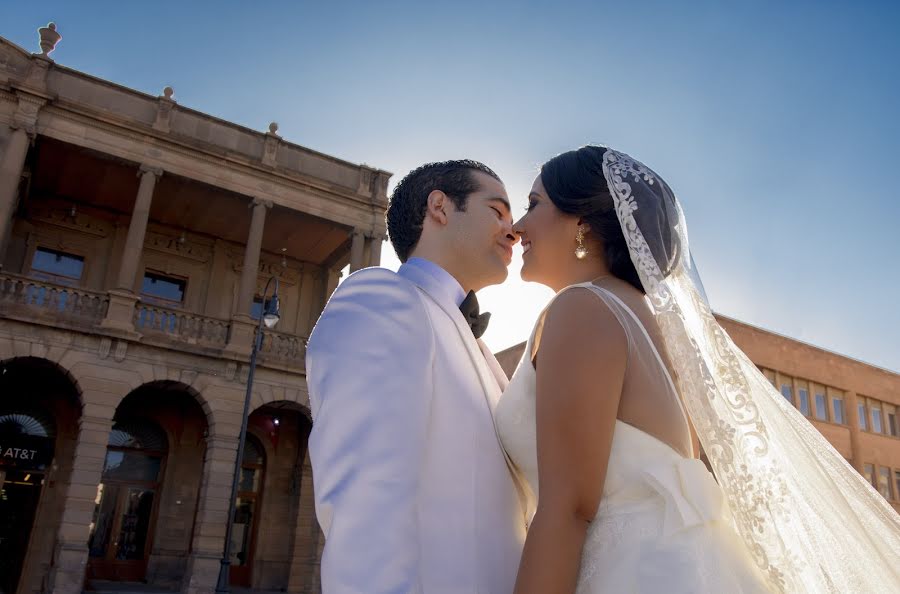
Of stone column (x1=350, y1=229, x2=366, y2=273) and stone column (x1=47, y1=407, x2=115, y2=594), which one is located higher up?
stone column (x1=350, y1=229, x2=366, y2=273)

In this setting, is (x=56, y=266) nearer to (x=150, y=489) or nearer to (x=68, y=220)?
(x=68, y=220)

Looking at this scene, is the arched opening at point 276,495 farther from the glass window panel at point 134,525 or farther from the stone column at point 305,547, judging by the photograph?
the glass window panel at point 134,525

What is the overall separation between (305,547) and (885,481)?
26.3 metres

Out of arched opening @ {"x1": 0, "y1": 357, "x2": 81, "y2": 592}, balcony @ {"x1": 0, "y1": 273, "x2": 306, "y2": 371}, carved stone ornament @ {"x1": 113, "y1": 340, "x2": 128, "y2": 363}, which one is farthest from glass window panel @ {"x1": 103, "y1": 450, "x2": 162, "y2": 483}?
balcony @ {"x1": 0, "y1": 273, "x2": 306, "y2": 371}

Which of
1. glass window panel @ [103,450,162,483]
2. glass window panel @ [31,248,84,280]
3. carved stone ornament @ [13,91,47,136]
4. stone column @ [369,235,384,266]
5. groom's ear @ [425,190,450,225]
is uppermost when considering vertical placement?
carved stone ornament @ [13,91,47,136]

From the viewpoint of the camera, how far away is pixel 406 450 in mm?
1697

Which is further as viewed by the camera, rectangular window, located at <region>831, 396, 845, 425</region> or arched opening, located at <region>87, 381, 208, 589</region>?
rectangular window, located at <region>831, 396, 845, 425</region>

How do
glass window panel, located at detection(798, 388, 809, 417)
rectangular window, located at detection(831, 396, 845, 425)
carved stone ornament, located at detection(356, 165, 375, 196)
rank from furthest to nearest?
rectangular window, located at detection(831, 396, 845, 425)
glass window panel, located at detection(798, 388, 809, 417)
carved stone ornament, located at detection(356, 165, 375, 196)

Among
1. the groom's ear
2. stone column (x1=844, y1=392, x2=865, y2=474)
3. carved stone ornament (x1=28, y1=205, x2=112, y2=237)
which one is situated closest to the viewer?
the groom's ear

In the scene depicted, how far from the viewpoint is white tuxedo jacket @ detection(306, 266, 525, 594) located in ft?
5.23

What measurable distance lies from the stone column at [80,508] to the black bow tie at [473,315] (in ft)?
52.0

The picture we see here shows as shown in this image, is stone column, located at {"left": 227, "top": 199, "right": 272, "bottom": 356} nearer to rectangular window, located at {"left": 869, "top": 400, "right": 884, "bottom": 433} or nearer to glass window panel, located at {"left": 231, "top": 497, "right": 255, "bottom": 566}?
glass window panel, located at {"left": 231, "top": 497, "right": 255, "bottom": 566}

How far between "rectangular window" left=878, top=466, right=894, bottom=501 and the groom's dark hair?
34.5 meters

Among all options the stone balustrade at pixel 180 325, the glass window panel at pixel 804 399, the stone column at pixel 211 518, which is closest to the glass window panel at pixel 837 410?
the glass window panel at pixel 804 399
